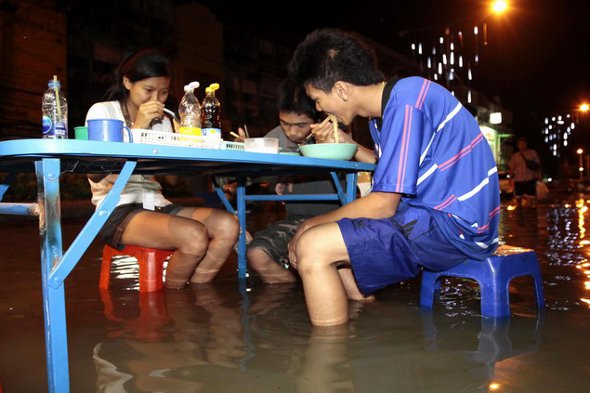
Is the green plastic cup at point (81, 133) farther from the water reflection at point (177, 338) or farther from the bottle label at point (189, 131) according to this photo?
the water reflection at point (177, 338)

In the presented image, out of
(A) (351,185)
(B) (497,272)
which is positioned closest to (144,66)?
(A) (351,185)

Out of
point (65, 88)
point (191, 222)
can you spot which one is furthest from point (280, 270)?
point (65, 88)

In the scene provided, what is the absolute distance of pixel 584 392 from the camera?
1.84 m

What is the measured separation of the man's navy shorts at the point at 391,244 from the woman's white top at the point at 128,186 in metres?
1.66

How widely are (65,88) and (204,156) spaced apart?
17237 millimetres

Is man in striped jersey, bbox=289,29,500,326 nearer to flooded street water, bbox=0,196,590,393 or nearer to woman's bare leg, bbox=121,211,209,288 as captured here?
flooded street water, bbox=0,196,590,393

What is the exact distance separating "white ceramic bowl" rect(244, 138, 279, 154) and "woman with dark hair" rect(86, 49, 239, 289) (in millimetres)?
988

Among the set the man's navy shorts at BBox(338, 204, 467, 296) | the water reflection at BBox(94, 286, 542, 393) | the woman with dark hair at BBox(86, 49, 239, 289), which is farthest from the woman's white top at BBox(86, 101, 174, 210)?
the man's navy shorts at BBox(338, 204, 467, 296)

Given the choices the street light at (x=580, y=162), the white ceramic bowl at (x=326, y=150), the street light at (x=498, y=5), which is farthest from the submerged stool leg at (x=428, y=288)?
the street light at (x=580, y=162)

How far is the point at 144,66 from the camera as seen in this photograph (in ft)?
11.3

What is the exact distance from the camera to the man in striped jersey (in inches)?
94.2

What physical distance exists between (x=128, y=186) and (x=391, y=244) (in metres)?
2.01

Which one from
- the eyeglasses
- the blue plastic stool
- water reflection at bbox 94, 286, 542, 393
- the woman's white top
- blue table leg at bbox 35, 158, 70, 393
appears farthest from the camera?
the eyeglasses

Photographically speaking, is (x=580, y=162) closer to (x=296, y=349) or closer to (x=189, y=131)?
(x=296, y=349)
